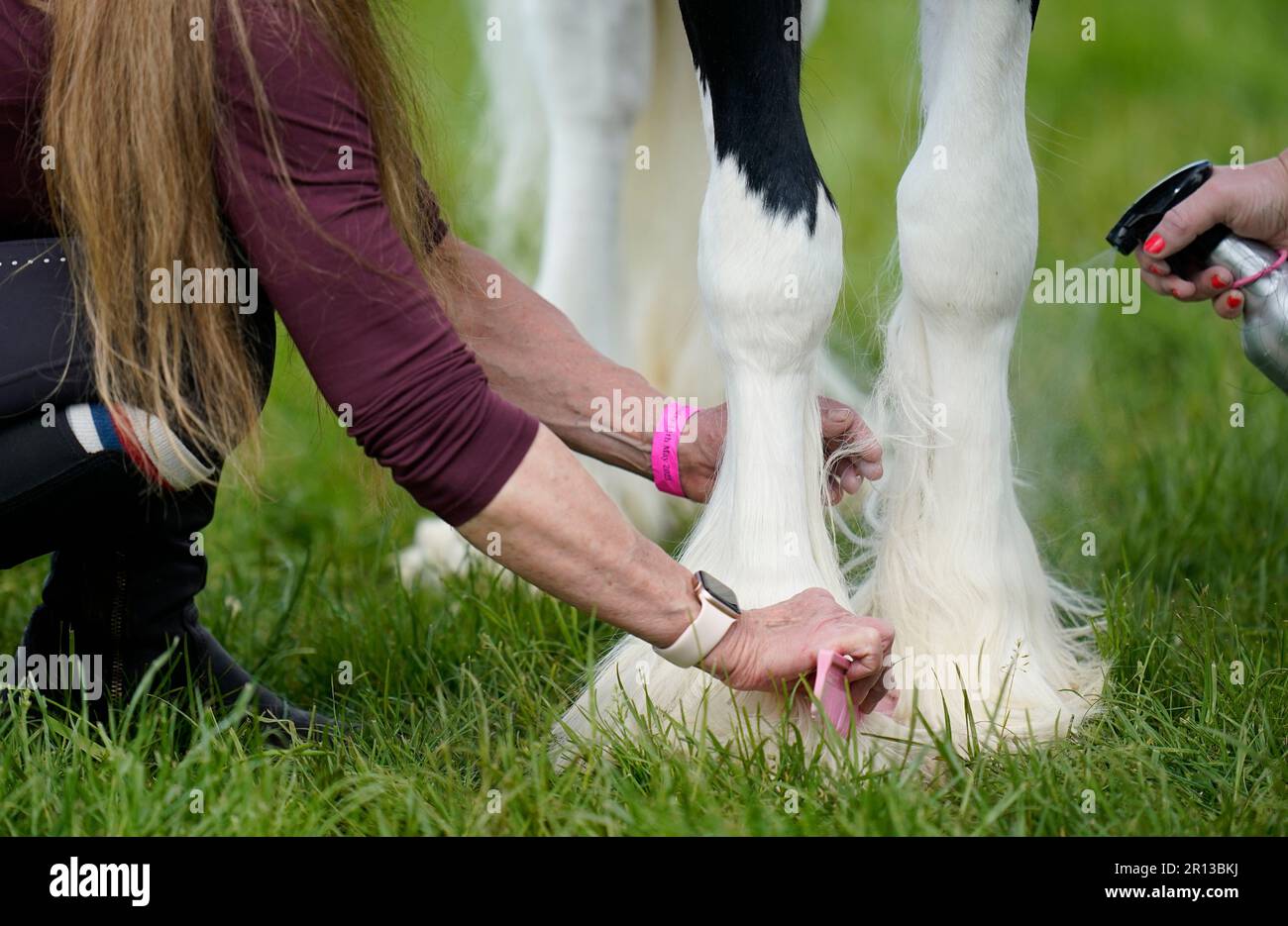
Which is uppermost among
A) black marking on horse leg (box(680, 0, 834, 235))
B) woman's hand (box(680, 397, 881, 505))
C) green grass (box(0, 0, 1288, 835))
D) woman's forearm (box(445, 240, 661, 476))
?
black marking on horse leg (box(680, 0, 834, 235))

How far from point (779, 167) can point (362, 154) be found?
0.41m

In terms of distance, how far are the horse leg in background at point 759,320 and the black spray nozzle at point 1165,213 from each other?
32 cm

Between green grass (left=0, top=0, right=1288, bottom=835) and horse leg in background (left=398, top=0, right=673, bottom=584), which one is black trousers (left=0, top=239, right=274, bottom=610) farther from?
horse leg in background (left=398, top=0, right=673, bottom=584)

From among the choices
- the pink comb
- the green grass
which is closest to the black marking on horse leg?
the green grass

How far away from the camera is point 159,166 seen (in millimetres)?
1471

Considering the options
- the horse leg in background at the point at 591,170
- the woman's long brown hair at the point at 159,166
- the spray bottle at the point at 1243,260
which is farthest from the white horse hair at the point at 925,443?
the horse leg in background at the point at 591,170

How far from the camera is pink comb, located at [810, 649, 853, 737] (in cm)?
154

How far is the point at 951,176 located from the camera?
1688mm

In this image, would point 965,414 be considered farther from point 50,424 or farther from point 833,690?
point 50,424

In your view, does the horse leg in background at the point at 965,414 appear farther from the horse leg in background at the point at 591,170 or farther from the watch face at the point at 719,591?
the horse leg in background at the point at 591,170

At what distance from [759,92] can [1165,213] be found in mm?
471

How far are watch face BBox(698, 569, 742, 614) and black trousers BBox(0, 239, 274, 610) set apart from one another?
52 centimetres
